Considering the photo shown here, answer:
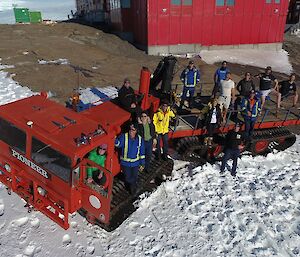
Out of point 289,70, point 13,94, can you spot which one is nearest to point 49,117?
point 13,94

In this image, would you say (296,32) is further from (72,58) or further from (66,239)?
(66,239)

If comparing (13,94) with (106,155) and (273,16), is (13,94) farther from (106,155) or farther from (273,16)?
(273,16)

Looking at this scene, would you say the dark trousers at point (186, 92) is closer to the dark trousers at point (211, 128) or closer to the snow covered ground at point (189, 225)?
the dark trousers at point (211, 128)

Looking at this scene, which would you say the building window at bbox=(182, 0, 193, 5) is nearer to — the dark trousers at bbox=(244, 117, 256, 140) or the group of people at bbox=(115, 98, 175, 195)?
the dark trousers at bbox=(244, 117, 256, 140)

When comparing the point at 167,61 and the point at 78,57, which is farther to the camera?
the point at 78,57

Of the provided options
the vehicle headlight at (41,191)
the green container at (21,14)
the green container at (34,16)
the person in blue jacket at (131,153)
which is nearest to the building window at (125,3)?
the person in blue jacket at (131,153)

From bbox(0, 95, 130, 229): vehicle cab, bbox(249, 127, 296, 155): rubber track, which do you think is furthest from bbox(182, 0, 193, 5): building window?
bbox(0, 95, 130, 229): vehicle cab

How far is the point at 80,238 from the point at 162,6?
19.2 metres

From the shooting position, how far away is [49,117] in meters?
6.78

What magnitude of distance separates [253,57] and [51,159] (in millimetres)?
21895

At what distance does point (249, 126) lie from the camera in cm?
963

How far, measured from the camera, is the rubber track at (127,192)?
277 inches

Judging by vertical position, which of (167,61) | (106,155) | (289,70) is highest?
(167,61)

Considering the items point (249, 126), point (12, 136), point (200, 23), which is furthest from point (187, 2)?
point (12, 136)
